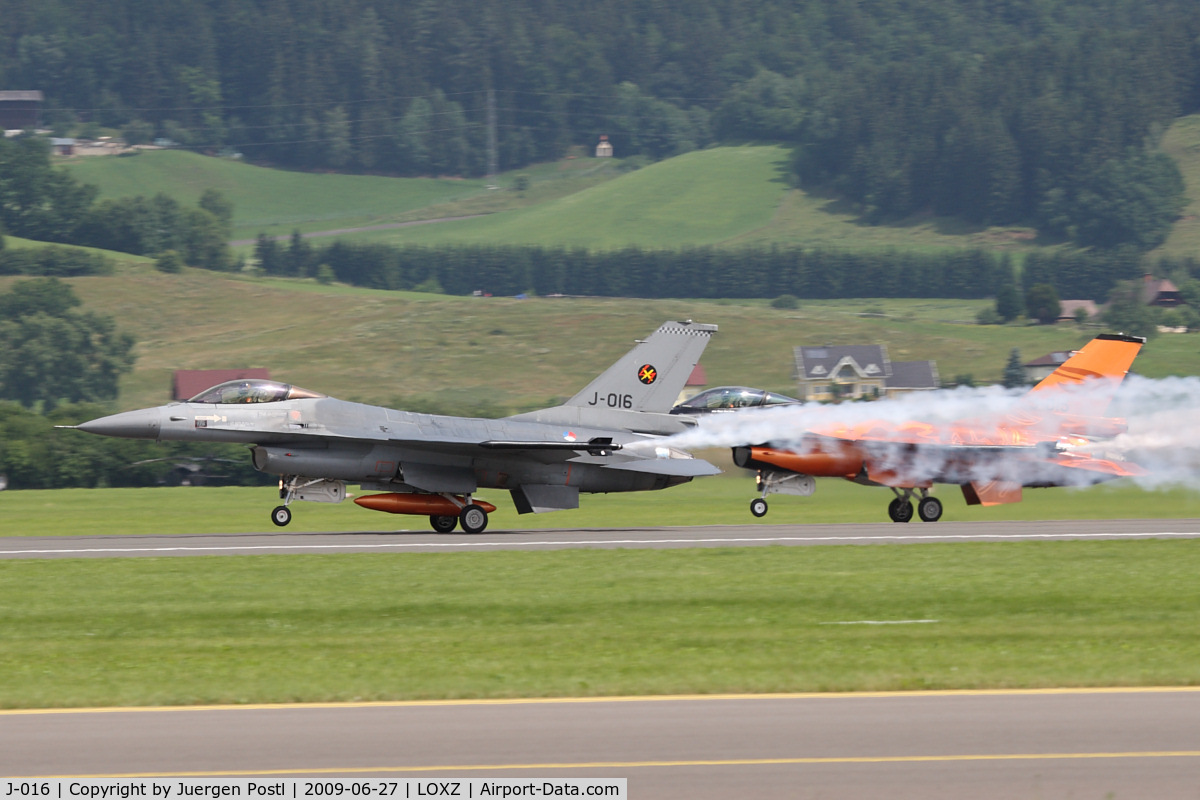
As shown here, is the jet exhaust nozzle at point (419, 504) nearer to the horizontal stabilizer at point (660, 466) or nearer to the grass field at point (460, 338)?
the horizontal stabilizer at point (660, 466)

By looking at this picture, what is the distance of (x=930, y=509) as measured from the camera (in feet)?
106

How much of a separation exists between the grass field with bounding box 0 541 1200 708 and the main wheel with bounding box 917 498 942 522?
25.4 ft

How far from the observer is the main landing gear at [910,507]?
3244 centimetres

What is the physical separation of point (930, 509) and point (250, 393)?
15.2 meters

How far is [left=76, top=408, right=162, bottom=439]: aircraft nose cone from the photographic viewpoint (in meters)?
28.2

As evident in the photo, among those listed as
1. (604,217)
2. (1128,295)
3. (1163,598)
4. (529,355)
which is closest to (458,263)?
(604,217)

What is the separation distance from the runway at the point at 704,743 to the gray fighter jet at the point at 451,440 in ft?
56.3

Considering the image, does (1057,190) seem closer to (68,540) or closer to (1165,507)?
(1165,507)

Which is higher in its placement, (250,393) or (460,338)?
(250,393)

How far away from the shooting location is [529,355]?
113 meters

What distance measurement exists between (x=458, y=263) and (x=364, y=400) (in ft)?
259

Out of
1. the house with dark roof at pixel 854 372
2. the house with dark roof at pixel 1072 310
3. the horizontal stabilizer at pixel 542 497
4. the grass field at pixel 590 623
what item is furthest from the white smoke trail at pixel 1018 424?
the house with dark roof at pixel 1072 310

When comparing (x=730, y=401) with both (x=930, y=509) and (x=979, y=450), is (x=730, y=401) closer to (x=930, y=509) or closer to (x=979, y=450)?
(x=930, y=509)

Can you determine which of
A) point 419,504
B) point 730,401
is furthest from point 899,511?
point 419,504
